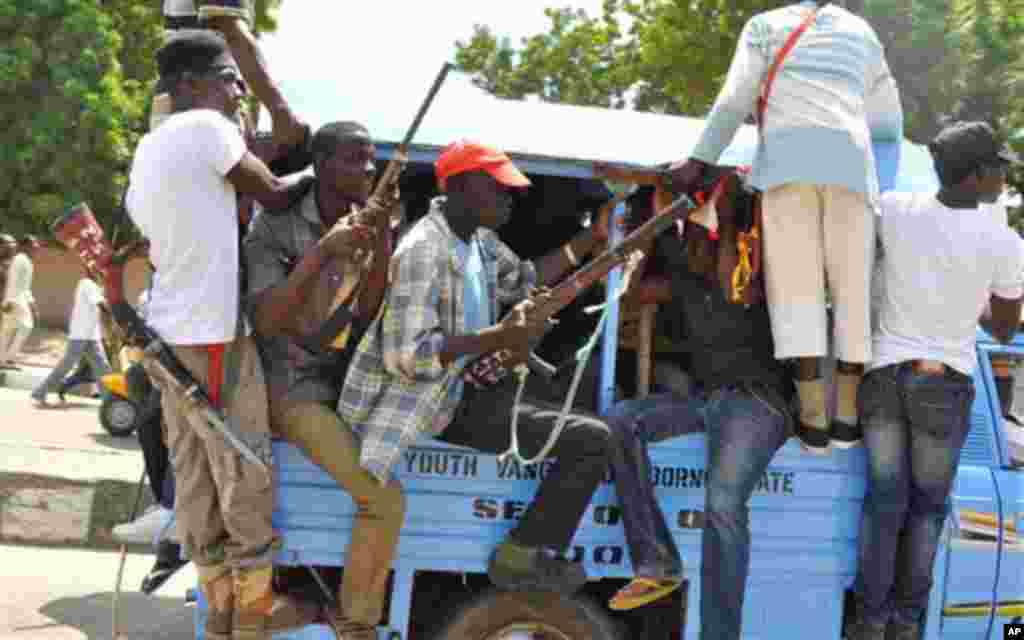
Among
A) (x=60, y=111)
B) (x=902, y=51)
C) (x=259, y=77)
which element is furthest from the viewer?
(x=60, y=111)

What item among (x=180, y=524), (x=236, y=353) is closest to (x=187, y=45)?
(x=236, y=353)

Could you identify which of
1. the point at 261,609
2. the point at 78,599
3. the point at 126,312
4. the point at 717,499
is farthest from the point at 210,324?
the point at 78,599

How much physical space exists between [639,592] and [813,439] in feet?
2.77

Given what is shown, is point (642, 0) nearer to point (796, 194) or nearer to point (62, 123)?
point (62, 123)

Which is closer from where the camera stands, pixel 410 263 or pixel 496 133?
pixel 410 263

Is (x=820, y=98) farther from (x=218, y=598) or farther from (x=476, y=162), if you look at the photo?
(x=218, y=598)

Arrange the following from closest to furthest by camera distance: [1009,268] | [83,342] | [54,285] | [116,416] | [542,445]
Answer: [542,445], [1009,268], [116,416], [83,342], [54,285]

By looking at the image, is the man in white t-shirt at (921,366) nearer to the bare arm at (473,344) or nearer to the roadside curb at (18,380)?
the bare arm at (473,344)

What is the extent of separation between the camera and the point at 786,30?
4031 mm

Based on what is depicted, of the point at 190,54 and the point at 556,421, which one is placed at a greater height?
the point at 190,54

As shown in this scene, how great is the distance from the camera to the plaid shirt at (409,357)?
3631mm

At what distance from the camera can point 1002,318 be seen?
4352mm

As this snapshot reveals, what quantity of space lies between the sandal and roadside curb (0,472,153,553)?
12.3 ft

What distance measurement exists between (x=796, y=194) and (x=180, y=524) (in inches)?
93.0
